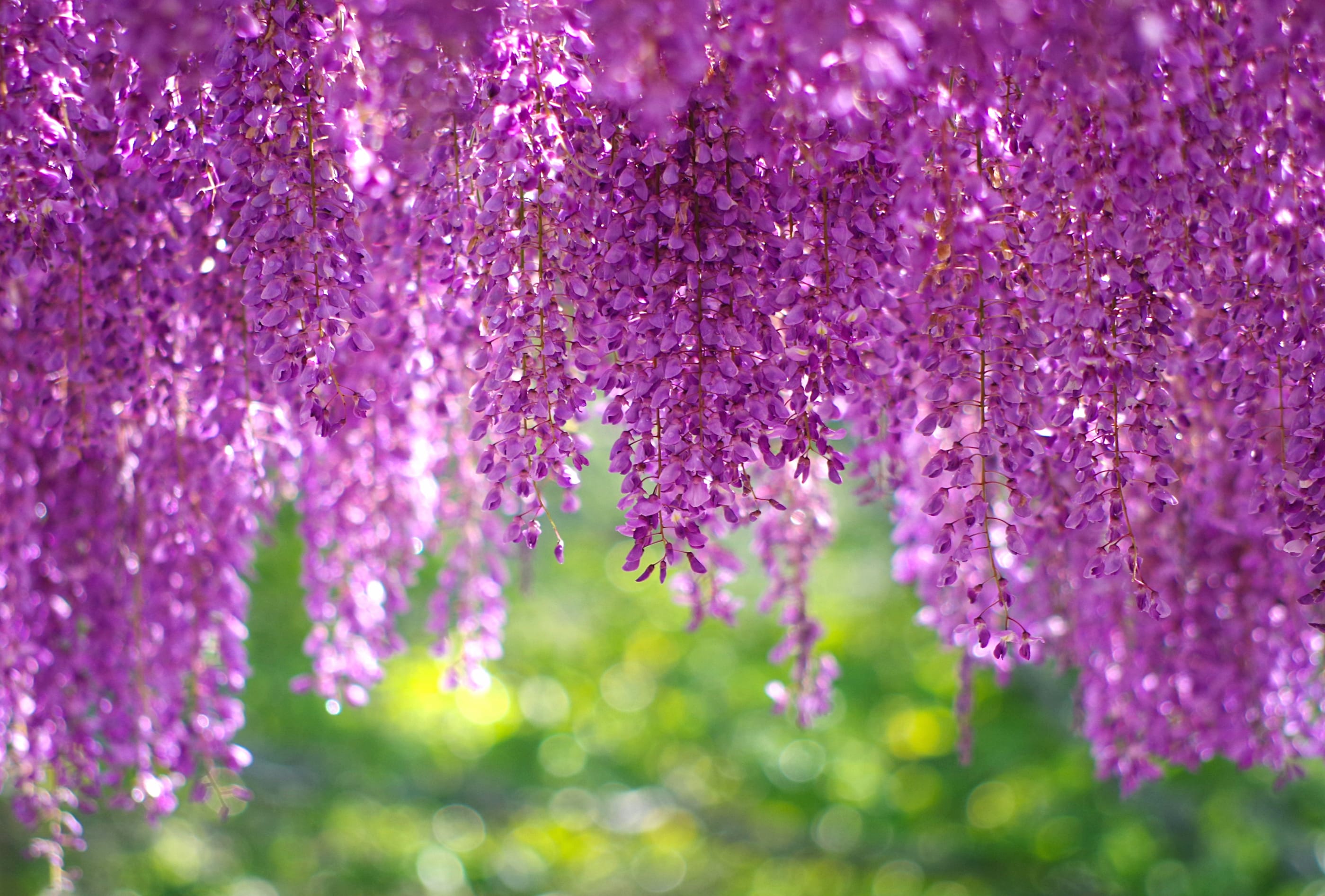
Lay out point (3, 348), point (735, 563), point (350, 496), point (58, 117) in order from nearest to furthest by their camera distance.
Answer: point (58, 117)
point (3, 348)
point (735, 563)
point (350, 496)

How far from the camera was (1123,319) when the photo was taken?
1.22m

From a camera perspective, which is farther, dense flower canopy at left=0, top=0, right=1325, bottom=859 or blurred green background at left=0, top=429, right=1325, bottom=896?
blurred green background at left=0, top=429, right=1325, bottom=896

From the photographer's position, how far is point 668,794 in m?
4.53

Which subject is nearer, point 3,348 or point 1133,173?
point 1133,173

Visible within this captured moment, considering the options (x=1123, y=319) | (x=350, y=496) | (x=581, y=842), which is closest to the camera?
(x=1123, y=319)

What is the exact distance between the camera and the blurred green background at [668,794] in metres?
4.11

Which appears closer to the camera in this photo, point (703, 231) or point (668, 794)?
point (703, 231)

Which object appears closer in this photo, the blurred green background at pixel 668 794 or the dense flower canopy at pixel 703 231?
the dense flower canopy at pixel 703 231

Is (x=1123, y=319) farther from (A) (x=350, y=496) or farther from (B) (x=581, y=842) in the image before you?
(B) (x=581, y=842)

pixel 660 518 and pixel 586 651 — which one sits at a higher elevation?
pixel 586 651

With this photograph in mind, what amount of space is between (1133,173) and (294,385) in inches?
42.3

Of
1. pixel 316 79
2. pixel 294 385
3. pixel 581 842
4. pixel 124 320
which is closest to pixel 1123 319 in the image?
pixel 316 79

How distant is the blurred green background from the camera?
13.5ft

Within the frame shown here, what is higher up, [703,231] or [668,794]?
[668,794]
